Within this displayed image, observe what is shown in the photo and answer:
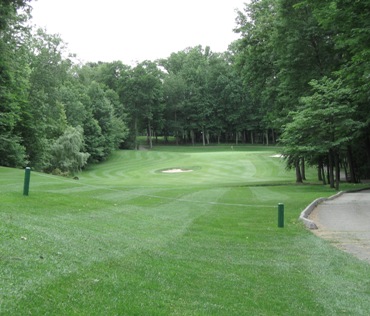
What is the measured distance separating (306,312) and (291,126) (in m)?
20.6

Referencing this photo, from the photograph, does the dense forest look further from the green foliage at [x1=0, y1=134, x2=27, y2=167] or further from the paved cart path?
the paved cart path

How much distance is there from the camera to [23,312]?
400 centimetres

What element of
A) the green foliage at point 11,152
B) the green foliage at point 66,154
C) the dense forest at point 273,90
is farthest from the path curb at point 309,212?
the green foliage at point 66,154

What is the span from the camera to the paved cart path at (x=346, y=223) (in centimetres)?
1077

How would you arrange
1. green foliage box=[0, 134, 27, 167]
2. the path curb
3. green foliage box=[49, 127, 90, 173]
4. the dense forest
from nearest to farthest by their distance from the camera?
the path curb → the dense forest → green foliage box=[0, 134, 27, 167] → green foliage box=[49, 127, 90, 173]

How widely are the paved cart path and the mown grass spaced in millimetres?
628

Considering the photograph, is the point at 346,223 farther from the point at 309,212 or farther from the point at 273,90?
the point at 273,90

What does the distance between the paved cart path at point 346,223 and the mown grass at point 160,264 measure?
628mm

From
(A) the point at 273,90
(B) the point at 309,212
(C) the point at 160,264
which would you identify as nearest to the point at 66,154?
(A) the point at 273,90

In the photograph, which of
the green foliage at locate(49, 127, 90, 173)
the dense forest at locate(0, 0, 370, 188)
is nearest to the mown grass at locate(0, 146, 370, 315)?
the dense forest at locate(0, 0, 370, 188)

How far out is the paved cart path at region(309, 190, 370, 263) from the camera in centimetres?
1077

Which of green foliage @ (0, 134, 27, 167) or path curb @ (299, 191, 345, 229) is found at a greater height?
green foliage @ (0, 134, 27, 167)

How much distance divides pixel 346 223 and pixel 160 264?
9.68 m

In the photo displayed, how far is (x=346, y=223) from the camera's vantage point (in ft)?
47.0
